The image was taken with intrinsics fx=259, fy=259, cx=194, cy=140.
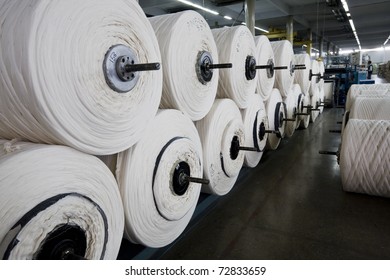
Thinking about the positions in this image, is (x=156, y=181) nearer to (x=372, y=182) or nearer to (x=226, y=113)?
(x=226, y=113)

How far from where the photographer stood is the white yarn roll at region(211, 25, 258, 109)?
1.72 meters

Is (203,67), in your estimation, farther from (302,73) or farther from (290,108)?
(302,73)

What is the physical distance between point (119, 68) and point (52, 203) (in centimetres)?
45

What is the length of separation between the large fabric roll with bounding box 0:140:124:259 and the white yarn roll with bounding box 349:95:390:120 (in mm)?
2472

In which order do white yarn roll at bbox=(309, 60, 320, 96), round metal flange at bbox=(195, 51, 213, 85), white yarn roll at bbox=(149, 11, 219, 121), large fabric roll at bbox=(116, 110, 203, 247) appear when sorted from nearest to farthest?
large fabric roll at bbox=(116, 110, 203, 247), white yarn roll at bbox=(149, 11, 219, 121), round metal flange at bbox=(195, 51, 213, 85), white yarn roll at bbox=(309, 60, 320, 96)

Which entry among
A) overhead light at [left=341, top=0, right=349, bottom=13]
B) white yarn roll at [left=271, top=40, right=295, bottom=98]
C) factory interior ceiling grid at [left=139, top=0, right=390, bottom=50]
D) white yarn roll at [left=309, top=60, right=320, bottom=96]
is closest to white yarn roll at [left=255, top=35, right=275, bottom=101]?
white yarn roll at [left=271, top=40, right=295, bottom=98]

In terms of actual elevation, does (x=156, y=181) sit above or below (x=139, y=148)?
below

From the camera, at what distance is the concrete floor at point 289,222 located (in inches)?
56.4

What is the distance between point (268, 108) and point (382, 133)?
1096 mm

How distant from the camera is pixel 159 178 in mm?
1118

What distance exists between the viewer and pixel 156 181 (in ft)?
3.62

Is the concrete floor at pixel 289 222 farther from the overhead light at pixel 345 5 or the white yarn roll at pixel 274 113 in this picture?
the overhead light at pixel 345 5

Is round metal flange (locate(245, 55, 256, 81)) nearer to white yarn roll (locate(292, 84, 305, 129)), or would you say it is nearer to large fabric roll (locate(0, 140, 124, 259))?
large fabric roll (locate(0, 140, 124, 259))

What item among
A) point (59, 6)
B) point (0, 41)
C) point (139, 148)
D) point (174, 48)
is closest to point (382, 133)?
point (174, 48)
